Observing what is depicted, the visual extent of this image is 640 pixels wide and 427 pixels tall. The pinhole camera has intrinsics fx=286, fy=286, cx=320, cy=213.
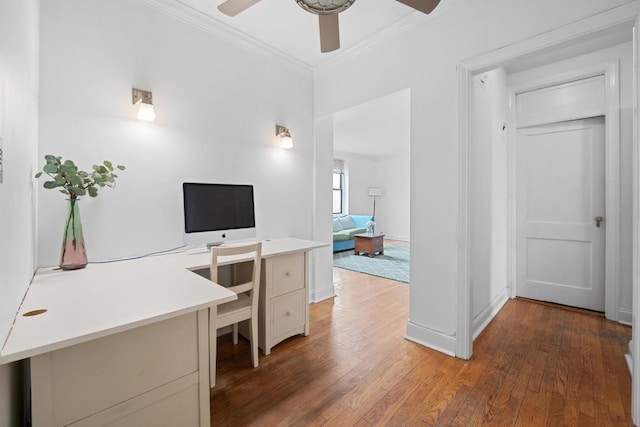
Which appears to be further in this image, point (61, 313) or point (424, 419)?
point (424, 419)

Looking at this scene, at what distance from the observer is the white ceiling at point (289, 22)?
217 centimetres

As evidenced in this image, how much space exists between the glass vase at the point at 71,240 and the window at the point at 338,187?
21.7 ft

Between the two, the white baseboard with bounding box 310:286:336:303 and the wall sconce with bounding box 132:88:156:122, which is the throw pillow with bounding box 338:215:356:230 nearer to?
the white baseboard with bounding box 310:286:336:303

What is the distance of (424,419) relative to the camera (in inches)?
58.5

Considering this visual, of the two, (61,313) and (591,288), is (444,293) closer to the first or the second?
(591,288)

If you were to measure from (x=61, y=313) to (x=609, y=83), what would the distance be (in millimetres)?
4265

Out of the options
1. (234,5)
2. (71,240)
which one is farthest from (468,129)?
(71,240)

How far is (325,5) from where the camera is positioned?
1536mm

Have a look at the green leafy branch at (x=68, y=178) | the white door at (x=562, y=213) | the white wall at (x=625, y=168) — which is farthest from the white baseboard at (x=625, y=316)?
the green leafy branch at (x=68, y=178)

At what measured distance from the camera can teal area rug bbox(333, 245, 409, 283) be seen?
4375 millimetres

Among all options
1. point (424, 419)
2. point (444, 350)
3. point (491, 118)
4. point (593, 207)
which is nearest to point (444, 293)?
point (444, 350)

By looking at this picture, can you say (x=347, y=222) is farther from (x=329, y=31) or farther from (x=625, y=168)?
(x=329, y=31)

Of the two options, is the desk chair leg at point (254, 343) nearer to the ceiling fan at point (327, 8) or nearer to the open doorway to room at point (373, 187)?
the ceiling fan at point (327, 8)

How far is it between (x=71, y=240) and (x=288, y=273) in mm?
1360
